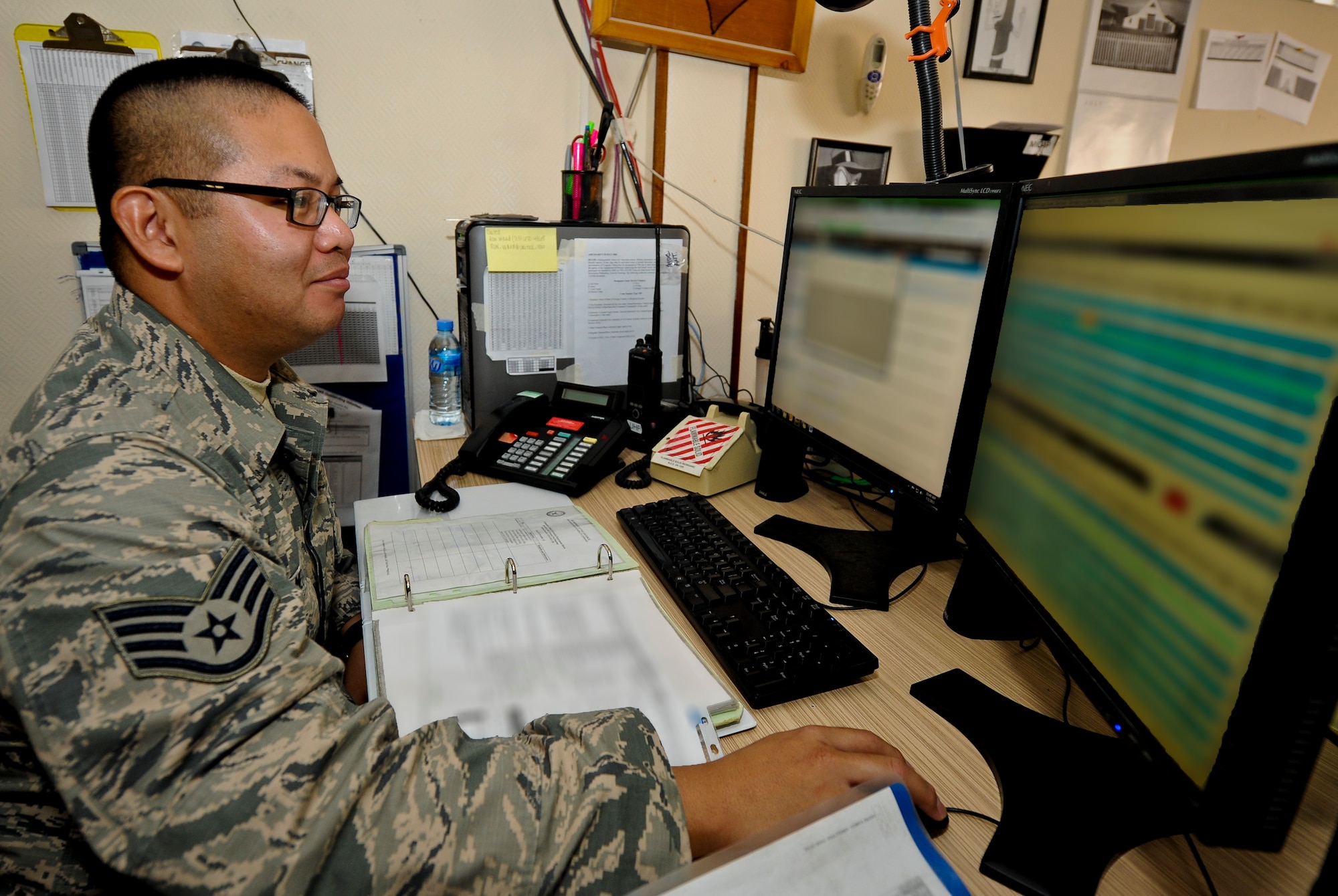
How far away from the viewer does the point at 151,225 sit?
0.78 metres

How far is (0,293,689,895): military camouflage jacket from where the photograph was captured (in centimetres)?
43

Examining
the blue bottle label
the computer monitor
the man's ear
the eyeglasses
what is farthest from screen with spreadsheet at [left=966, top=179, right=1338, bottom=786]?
the blue bottle label

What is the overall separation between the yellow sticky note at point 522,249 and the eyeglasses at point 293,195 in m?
0.40

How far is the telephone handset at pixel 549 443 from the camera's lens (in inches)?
45.2

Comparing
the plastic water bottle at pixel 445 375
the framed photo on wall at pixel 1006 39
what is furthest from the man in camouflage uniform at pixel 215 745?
the framed photo on wall at pixel 1006 39

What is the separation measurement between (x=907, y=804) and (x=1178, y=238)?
1.41 ft

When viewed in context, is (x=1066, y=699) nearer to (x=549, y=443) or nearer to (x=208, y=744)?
(x=208, y=744)

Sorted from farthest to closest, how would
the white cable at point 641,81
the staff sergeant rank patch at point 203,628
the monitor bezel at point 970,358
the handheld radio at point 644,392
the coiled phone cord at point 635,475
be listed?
1. the white cable at point 641,81
2. the handheld radio at point 644,392
3. the coiled phone cord at point 635,475
4. the monitor bezel at point 970,358
5. the staff sergeant rank patch at point 203,628

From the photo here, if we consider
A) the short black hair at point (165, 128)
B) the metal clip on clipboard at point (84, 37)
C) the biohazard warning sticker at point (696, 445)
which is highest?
the metal clip on clipboard at point (84, 37)

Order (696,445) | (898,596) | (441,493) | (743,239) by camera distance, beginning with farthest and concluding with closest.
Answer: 1. (743,239)
2. (696,445)
3. (441,493)
4. (898,596)

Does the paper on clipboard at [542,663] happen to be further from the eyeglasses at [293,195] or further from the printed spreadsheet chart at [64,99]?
the printed spreadsheet chart at [64,99]

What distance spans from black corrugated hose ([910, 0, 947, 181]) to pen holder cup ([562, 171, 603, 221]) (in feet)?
2.10

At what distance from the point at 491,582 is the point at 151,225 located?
21.8 inches

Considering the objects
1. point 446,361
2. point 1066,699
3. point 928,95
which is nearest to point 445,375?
point 446,361
